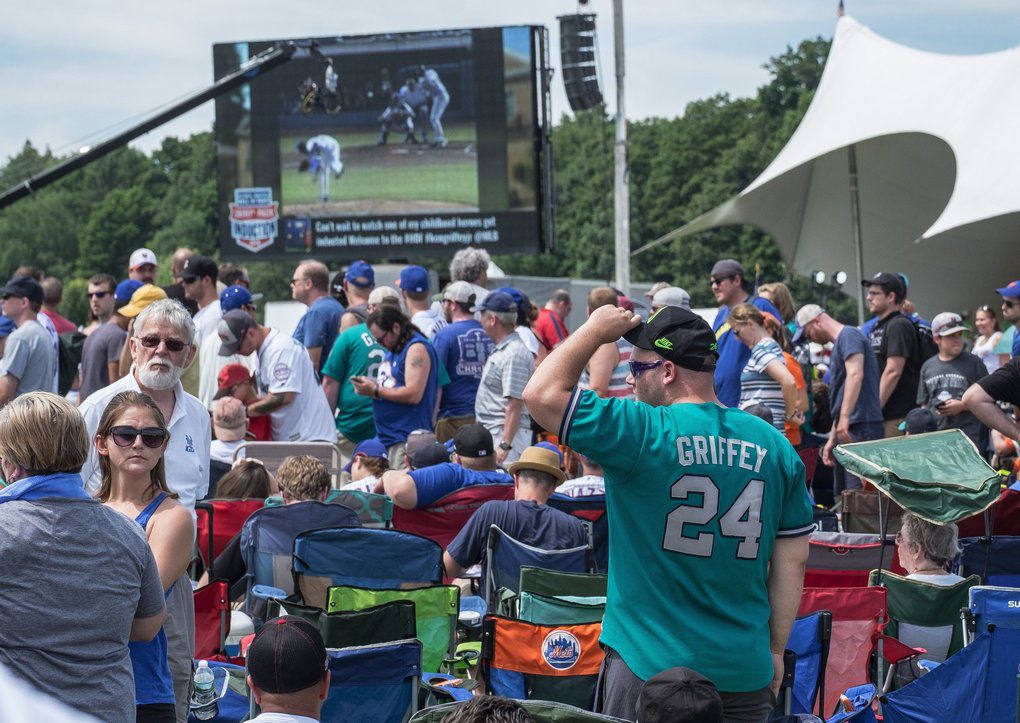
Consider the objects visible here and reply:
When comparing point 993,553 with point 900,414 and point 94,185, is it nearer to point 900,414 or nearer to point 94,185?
point 900,414

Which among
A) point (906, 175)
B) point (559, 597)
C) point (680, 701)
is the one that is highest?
point (906, 175)

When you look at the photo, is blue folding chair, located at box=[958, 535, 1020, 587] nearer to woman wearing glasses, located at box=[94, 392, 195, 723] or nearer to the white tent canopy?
woman wearing glasses, located at box=[94, 392, 195, 723]

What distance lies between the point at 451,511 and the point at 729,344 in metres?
2.28

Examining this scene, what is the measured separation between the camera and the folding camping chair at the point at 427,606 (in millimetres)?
5074

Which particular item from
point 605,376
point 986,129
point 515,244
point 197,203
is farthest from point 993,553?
point 197,203

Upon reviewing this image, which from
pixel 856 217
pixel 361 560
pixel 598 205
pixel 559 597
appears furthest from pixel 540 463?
pixel 598 205

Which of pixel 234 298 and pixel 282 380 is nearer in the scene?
pixel 282 380

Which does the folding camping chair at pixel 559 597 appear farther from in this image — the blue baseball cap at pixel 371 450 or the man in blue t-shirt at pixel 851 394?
the man in blue t-shirt at pixel 851 394

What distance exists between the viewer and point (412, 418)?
8.04 meters

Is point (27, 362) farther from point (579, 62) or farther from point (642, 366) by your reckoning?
point (579, 62)

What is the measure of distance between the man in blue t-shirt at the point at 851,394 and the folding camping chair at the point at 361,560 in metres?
3.62

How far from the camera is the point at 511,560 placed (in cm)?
562

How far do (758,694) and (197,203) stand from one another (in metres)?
89.7

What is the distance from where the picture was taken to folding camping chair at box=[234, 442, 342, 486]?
725cm
